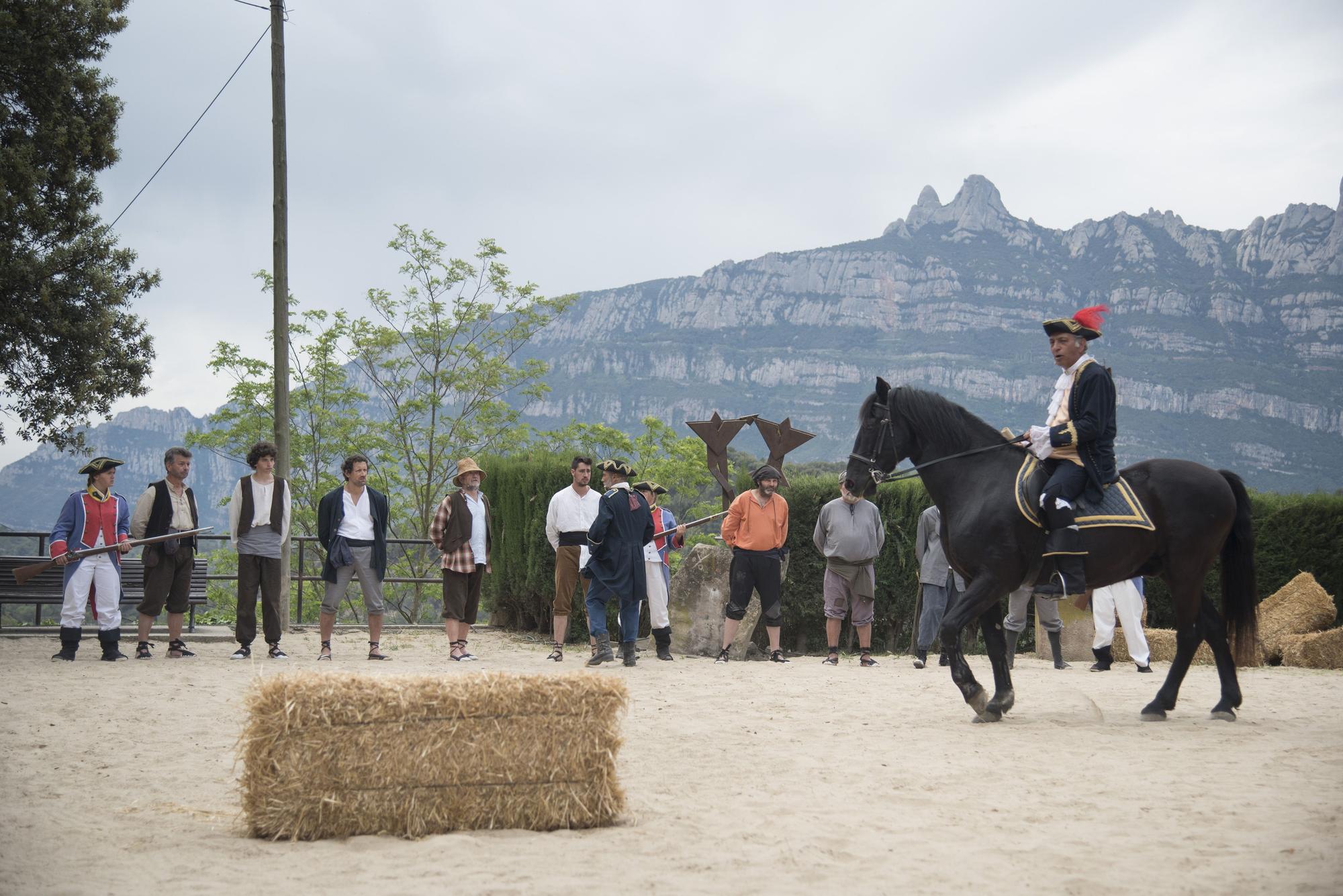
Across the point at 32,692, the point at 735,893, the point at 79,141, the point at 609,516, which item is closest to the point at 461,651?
the point at 609,516

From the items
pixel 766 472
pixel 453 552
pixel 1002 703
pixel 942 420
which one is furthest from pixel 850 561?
pixel 1002 703

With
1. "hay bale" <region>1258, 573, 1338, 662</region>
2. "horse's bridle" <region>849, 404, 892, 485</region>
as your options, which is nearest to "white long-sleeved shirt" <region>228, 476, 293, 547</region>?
"horse's bridle" <region>849, 404, 892, 485</region>

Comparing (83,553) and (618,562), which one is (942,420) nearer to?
(618,562)

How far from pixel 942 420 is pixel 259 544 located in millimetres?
7058

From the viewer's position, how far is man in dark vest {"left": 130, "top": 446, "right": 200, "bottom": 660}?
10828mm

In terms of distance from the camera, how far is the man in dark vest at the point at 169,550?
10.8 metres

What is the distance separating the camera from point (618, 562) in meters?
11.0

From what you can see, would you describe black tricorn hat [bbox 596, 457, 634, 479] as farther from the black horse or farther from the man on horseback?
the man on horseback

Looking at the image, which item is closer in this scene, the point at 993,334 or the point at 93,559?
the point at 93,559

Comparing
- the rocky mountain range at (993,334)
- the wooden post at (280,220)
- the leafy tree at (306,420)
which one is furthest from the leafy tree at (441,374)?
the rocky mountain range at (993,334)

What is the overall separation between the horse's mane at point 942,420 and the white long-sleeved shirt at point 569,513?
4.52 meters

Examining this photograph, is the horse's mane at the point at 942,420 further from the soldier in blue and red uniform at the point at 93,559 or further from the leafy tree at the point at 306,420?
the leafy tree at the point at 306,420

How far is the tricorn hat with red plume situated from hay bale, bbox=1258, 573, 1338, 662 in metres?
6.20

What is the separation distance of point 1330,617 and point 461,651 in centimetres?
987
